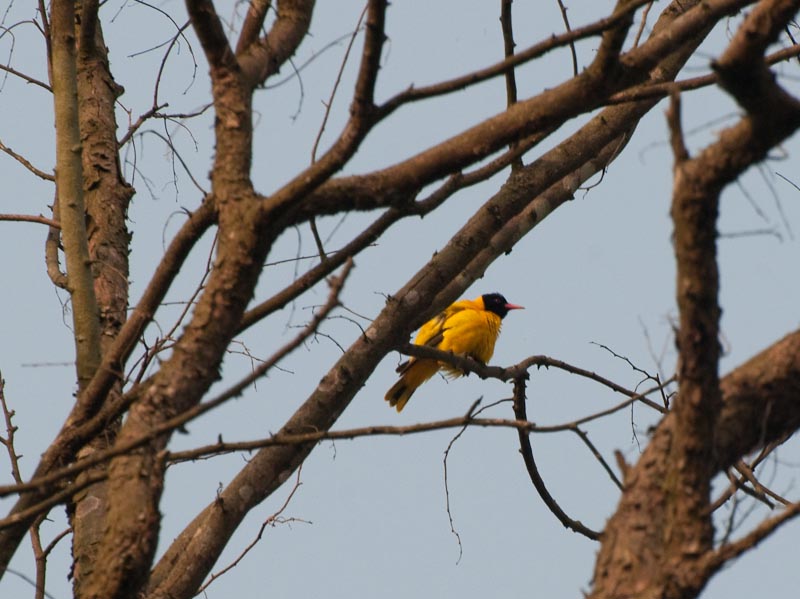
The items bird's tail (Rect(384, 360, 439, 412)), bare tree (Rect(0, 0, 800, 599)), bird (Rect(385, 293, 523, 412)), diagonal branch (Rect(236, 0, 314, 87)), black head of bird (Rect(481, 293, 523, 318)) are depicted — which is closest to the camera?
bare tree (Rect(0, 0, 800, 599))

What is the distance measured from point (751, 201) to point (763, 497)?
5.75ft

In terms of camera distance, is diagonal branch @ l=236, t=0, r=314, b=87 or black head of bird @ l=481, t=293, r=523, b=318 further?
black head of bird @ l=481, t=293, r=523, b=318

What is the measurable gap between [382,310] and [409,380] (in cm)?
427

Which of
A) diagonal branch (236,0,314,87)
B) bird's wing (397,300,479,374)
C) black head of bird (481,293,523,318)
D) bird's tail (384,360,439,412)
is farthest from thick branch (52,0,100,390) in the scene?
black head of bird (481,293,523,318)

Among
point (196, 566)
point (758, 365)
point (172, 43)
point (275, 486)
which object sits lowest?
point (758, 365)

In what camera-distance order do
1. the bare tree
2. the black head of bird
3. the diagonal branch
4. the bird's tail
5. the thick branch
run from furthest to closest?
the black head of bird
the bird's tail
the thick branch
the diagonal branch
the bare tree

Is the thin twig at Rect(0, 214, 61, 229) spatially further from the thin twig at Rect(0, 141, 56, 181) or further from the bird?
the bird

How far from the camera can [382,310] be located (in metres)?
4.46

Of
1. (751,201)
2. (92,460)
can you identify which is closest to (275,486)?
(92,460)

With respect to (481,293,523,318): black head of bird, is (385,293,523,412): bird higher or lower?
lower

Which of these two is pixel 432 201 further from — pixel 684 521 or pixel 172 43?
pixel 172 43

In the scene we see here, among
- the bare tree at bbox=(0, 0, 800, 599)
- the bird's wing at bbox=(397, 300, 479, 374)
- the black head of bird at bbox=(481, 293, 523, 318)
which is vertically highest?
the black head of bird at bbox=(481, 293, 523, 318)

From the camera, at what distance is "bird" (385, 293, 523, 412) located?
28.2ft

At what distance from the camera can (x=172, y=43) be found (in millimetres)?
4520
